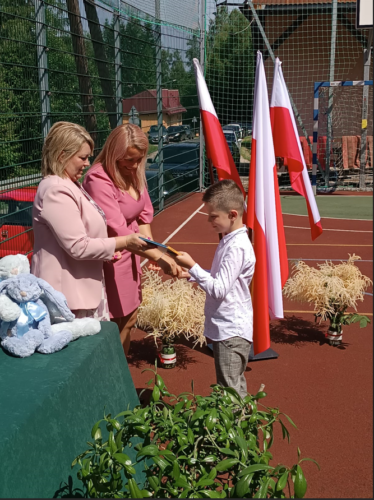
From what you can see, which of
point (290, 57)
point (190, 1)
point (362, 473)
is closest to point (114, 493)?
point (362, 473)

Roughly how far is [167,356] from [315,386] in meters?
1.21

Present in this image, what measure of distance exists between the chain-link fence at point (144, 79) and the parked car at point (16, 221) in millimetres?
12

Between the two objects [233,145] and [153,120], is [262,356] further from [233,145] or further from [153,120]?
[233,145]

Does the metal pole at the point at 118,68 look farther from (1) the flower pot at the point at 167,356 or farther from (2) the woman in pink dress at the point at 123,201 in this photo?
(2) the woman in pink dress at the point at 123,201

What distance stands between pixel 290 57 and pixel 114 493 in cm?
1983

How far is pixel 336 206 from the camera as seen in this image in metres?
13.8

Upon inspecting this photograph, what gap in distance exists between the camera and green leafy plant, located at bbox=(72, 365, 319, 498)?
1570 millimetres

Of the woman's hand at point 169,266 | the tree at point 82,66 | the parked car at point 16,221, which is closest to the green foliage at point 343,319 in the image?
the woman's hand at point 169,266

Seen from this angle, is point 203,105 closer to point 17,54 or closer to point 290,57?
point 17,54

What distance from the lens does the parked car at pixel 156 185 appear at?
1199 centimetres

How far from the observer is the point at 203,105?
4.21 metres

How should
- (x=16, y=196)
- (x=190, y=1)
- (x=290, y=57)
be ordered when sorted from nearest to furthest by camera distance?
(x=16, y=196)
(x=190, y=1)
(x=290, y=57)

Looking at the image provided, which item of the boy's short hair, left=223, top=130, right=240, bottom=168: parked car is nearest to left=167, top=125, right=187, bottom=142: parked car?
left=223, top=130, right=240, bottom=168: parked car

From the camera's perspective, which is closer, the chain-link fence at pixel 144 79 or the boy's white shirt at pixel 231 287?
the boy's white shirt at pixel 231 287
